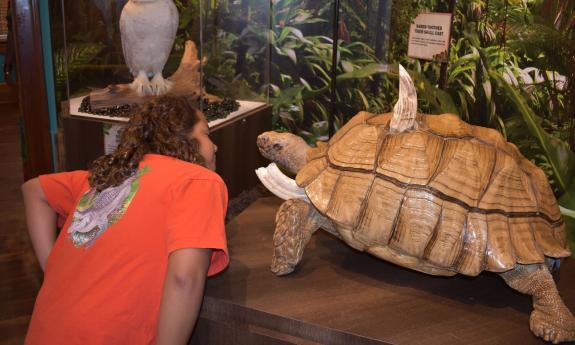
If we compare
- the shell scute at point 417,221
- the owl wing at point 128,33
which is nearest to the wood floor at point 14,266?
the owl wing at point 128,33

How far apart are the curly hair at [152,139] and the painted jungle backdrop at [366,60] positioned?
5.76 feet

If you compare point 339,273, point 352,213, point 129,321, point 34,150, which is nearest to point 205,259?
point 129,321

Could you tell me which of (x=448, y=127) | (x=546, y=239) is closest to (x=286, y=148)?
(x=448, y=127)

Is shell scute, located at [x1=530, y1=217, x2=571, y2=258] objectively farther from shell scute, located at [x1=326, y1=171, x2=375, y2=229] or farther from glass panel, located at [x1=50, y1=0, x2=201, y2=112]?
glass panel, located at [x1=50, y1=0, x2=201, y2=112]

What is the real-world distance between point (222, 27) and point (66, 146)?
129 centimetres

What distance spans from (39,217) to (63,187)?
0.13m

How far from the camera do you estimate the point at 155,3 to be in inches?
121

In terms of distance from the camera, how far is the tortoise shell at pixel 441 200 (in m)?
1.73

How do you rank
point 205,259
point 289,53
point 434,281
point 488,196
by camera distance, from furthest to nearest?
point 289,53 → point 434,281 → point 488,196 → point 205,259

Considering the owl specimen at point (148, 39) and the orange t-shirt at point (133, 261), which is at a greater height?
the owl specimen at point (148, 39)

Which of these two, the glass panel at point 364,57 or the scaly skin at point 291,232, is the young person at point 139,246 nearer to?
the scaly skin at point 291,232

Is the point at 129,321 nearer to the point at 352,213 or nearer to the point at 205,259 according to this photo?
the point at 205,259

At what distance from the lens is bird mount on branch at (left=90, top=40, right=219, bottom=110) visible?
3.20m

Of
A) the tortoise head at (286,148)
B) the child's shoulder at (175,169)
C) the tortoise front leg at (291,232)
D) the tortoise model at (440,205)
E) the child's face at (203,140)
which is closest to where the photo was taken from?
the child's shoulder at (175,169)
